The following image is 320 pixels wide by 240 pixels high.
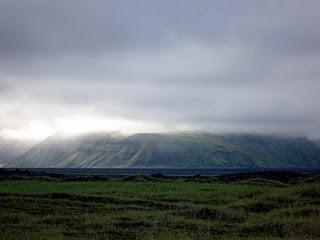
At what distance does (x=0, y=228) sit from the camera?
101ft

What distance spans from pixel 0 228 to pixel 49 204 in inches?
686

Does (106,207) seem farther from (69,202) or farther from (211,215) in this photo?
(211,215)

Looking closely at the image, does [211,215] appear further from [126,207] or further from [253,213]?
[126,207]

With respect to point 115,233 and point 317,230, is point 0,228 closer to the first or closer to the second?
point 115,233

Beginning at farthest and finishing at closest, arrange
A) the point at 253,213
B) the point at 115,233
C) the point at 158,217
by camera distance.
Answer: the point at 253,213
the point at 158,217
the point at 115,233

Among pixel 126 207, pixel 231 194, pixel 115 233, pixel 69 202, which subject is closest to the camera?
pixel 115 233

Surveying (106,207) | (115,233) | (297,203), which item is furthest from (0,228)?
(297,203)

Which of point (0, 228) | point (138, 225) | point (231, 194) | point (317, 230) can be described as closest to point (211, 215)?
point (138, 225)

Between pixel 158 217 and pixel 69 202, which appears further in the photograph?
pixel 69 202

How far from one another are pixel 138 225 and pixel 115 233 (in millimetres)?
3574

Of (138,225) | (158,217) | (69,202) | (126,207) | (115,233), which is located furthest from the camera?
(69,202)

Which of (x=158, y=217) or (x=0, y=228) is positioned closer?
(x=0, y=228)

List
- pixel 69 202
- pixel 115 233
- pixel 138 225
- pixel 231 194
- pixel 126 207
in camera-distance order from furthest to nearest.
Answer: pixel 231 194 < pixel 69 202 < pixel 126 207 < pixel 138 225 < pixel 115 233

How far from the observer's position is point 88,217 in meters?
36.5
